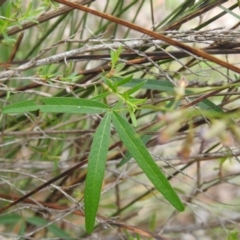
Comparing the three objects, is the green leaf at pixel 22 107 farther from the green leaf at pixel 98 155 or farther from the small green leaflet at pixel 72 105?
the green leaf at pixel 98 155

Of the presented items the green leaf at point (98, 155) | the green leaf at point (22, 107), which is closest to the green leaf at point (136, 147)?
the green leaf at point (98, 155)

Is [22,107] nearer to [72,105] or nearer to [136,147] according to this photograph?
[72,105]

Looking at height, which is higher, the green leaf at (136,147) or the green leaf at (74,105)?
the green leaf at (74,105)

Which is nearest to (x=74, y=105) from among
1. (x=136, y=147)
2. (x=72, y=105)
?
(x=72, y=105)

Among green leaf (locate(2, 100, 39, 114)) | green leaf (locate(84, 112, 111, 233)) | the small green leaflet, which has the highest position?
the small green leaflet

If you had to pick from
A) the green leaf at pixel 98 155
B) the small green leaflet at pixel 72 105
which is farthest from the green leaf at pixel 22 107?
the green leaf at pixel 98 155

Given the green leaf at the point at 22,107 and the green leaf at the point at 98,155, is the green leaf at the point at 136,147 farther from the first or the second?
the green leaf at the point at 22,107

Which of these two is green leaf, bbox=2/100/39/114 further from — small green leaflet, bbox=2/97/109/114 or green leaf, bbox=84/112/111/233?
green leaf, bbox=84/112/111/233

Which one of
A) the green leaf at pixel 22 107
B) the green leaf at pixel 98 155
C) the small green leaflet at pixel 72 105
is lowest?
the green leaf at pixel 98 155

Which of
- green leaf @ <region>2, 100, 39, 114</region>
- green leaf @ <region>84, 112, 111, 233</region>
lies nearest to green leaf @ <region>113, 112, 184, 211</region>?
green leaf @ <region>84, 112, 111, 233</region>

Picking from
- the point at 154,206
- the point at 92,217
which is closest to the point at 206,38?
the point at 92,217
